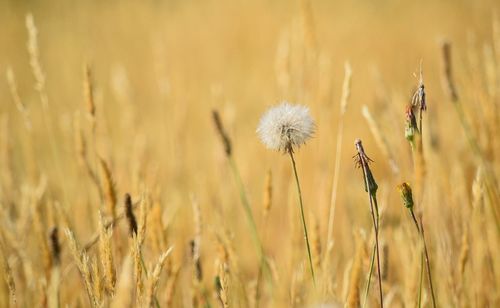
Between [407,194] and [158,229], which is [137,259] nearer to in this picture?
[158,229]

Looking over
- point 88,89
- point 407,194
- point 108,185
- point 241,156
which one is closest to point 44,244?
point 108,185

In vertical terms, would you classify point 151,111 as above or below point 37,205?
above

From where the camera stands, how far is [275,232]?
243cm

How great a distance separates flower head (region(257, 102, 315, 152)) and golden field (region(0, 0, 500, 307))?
48mm

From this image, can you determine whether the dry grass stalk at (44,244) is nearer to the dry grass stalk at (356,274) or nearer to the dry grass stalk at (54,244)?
the dry grass stalk at (54,244)

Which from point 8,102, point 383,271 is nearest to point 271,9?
point 8,102

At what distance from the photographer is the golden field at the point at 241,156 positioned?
1062 millimetres

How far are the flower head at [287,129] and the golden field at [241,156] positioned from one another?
0.05 metres

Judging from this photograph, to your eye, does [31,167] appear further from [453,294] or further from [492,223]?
[492,223]

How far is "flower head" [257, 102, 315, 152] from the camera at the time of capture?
0.90 m

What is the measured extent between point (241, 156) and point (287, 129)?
1.53 metres

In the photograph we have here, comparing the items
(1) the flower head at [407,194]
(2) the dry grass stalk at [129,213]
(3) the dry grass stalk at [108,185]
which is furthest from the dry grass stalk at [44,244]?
(1) the flower head at [407,194]

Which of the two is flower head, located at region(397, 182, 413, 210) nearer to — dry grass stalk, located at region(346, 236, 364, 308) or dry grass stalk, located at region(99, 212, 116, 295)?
dry grass stalk, located at region(346, 236, 364, 308)

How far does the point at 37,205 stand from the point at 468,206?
3.98 feet
